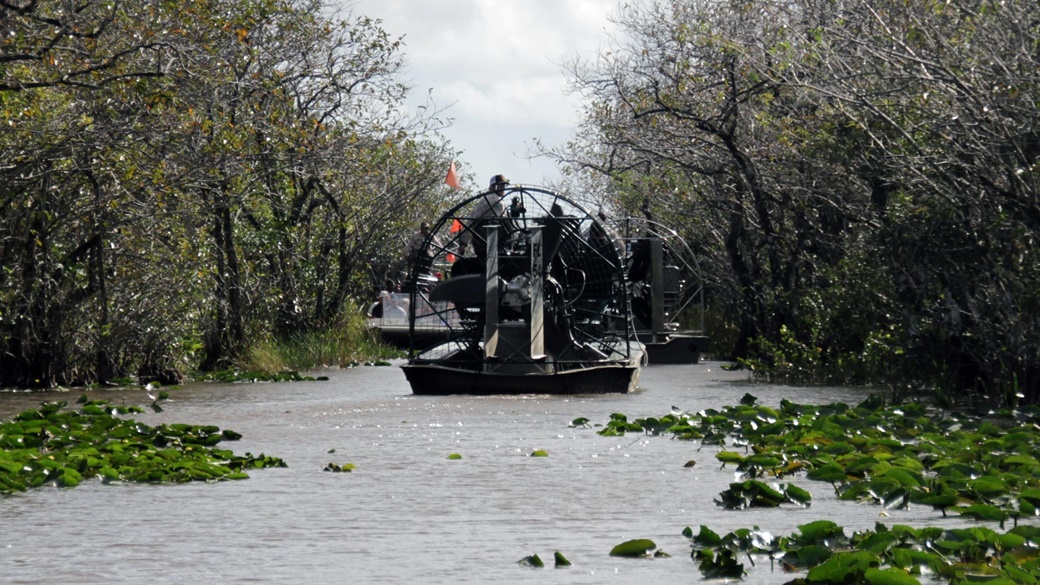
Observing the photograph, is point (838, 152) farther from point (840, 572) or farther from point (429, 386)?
point (840, 572)

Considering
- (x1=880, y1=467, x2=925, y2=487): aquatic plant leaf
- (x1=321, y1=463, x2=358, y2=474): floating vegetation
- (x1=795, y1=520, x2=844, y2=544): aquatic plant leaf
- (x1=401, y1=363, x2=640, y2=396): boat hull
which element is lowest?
(x1=795, y1=520, x2=844, y2=544): aquatic plant leaf

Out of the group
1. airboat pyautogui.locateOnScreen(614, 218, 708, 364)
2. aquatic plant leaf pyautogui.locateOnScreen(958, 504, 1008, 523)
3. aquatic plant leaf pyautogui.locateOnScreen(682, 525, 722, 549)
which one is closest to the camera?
aquatic plant leaf pyautogui.locateOnScreen(682, 525, 722, 549)

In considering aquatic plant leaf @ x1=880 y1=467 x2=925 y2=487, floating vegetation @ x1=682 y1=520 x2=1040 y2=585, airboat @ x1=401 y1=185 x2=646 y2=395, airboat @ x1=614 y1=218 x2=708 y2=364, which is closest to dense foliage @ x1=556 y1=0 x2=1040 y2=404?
airboat @ x1=614 y1=218 x2=708 y2=364

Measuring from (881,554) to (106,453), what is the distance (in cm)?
729

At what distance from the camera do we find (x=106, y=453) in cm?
1320

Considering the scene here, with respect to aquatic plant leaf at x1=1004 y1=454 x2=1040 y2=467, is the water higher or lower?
lower

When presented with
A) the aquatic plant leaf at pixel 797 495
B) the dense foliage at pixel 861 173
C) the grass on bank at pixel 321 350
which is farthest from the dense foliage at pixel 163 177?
the aquatic plant leaf at pixel 797 495

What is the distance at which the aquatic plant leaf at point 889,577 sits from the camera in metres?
7.14

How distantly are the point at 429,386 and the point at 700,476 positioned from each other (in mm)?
9534

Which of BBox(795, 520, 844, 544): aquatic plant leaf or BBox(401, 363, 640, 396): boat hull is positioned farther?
BBox(401, 363, 640, 396): boat hull

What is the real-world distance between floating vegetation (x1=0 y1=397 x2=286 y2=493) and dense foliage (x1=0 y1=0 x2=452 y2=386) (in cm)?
383

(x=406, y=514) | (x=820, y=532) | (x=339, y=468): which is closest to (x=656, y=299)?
(x=339, y=468)

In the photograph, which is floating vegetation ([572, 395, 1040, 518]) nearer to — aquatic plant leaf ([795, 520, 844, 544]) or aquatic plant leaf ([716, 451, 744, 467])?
aquatic plant leaf ([716, 451, 744, 467])

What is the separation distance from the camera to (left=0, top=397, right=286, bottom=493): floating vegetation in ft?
39.1
